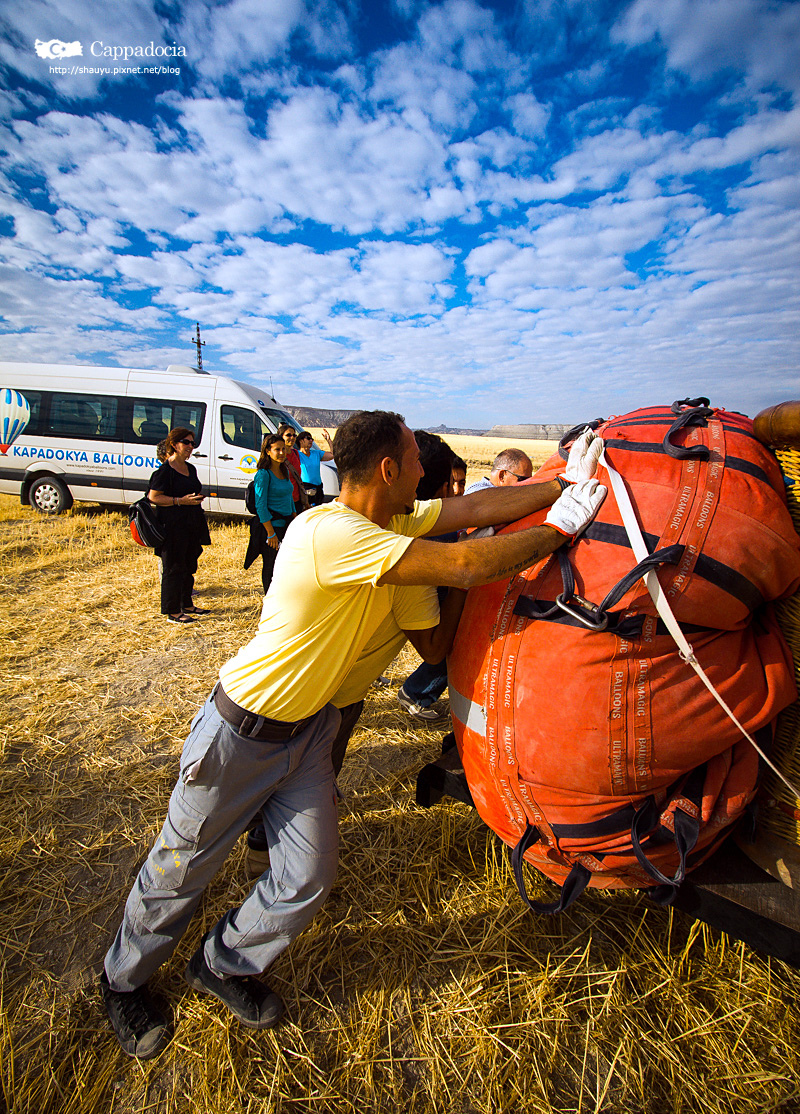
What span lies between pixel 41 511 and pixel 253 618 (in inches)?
294

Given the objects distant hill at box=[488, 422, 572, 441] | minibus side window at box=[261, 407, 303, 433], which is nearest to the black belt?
minibus side window at box=[261, 407, 303, 433]

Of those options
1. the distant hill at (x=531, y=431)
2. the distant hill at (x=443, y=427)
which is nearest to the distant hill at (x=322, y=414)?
the distant hill at (x=443, y=427)

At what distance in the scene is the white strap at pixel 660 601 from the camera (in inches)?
57.3

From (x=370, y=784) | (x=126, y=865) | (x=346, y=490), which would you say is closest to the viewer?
(x=346, y=490)

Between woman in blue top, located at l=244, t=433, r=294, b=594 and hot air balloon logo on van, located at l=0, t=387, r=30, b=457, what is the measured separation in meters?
A: 7.68

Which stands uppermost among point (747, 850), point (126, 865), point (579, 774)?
point (579, 774)

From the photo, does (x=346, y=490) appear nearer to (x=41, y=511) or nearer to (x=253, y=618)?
(x=253, y=618)

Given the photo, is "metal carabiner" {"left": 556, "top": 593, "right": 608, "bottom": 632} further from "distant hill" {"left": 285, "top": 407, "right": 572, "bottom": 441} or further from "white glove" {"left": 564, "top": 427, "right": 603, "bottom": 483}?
"distant hill" {"left": 285, "top": 407, "right": 572, "bottom": 441}

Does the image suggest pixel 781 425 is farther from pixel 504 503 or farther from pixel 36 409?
pixel 36 409

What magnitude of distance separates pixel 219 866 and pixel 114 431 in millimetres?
10425

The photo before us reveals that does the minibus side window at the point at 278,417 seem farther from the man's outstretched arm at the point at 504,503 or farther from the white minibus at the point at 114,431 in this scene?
the man's outstretched arm at the point at 504,503

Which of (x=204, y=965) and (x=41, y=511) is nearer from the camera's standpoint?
(x=204, y=965)

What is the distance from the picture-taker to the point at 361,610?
71.6 inches

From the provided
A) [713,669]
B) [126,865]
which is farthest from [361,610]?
[126,865]
